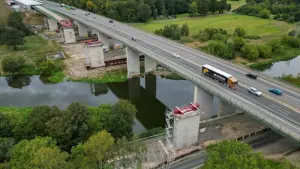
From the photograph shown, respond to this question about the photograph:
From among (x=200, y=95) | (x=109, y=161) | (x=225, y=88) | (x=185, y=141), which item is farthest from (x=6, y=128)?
(x=225, y=88)

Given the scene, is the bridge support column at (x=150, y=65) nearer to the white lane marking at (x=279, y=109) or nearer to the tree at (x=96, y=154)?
the white lane marking at (x=279, y=109)

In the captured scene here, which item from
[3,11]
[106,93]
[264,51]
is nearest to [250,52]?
[264,51]

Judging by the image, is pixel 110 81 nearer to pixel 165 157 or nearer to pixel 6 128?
pixel 6 128

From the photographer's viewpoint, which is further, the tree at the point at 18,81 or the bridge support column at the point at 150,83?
the tree at the point at 18,81

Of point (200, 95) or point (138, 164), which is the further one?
point (200, 95)

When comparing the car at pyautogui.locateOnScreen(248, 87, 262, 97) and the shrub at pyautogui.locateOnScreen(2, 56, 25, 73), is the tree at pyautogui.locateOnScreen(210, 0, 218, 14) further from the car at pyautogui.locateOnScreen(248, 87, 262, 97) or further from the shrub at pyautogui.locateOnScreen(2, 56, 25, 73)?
the car at pyautogui.locateOnScreen(248, 87, 262, 97)

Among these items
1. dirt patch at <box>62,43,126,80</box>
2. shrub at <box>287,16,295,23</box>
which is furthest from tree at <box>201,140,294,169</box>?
shrub at <box>287,16,295,23</box>

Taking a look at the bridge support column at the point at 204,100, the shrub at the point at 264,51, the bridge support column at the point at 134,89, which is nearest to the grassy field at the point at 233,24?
the shrub at the point at 264,51

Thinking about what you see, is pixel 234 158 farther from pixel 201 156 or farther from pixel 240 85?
pixel 240 85
